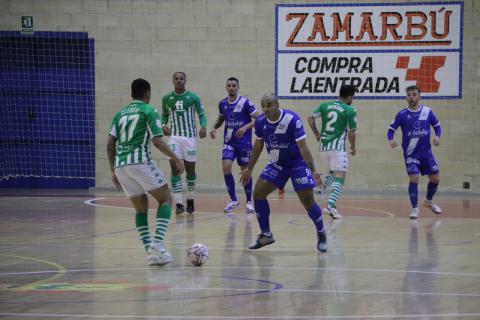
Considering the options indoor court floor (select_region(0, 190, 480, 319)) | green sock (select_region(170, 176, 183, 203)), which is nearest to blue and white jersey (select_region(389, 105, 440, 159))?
indoor court floor (select_region(0, 190, 480, 319))

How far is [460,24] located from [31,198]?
1051 centimetres

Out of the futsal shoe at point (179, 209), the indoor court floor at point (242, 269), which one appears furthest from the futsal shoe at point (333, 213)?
the futsal shoe at point (179, 209)

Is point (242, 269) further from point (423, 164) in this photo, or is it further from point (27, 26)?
point (27, 26)

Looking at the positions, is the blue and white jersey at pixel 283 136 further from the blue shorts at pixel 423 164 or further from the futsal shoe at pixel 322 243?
the blue shorts at pixel 423 164

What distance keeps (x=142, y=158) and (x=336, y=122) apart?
21.1 ft

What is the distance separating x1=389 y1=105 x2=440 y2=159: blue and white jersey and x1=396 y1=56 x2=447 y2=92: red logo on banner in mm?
5965

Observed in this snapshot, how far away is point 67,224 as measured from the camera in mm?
13969

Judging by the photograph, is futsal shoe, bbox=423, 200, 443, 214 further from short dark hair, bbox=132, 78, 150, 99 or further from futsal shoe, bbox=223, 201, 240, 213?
short dark hair, bbox=132, 78, 150, 99

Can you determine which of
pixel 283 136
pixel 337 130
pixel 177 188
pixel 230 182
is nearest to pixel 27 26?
pixel 177 188

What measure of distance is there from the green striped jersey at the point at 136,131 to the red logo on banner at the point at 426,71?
42.0ft

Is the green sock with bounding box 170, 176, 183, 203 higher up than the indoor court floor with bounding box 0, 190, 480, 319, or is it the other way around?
the green sock with bounding box 170, 176, 183, 203

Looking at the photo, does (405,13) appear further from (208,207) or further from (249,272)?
(249,272)

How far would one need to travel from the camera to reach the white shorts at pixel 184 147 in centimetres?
1572

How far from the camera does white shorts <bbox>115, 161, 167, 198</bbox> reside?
9.52 meters
